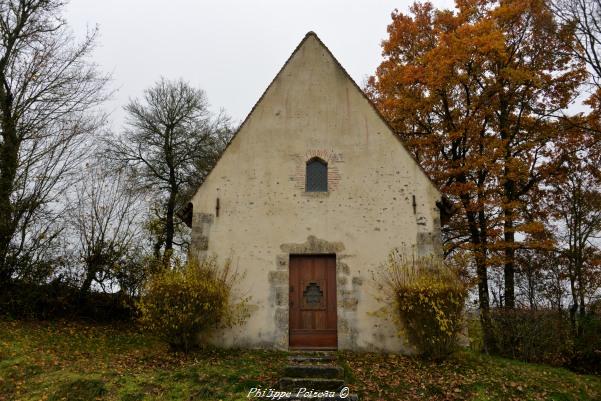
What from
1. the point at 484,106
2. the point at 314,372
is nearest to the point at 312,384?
the point at 314,372

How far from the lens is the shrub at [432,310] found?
9.72 metres

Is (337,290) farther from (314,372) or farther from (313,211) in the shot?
(314,372)

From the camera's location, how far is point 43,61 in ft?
47.1

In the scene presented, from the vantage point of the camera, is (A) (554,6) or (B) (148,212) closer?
(A) (554,6)

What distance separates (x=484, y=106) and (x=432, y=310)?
9968 mm

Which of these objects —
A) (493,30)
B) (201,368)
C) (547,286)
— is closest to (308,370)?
(201,368)

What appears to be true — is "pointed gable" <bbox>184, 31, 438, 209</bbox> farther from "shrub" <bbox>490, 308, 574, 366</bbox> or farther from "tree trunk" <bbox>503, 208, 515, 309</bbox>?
"shrub" <bbox>490, 308, 574, 366</bbox>

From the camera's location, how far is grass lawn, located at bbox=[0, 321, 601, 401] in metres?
7.93

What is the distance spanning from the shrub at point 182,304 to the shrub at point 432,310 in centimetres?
398

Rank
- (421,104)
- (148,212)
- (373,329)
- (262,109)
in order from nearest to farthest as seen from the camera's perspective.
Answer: (373,329) → (262,109) → (421,104) → (148,212)

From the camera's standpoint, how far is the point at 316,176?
11977 millimetres

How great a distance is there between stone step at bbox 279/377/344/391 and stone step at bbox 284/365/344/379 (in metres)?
0.29

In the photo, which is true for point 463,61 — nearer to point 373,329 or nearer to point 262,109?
point 262,109

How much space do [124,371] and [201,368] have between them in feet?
4.55
